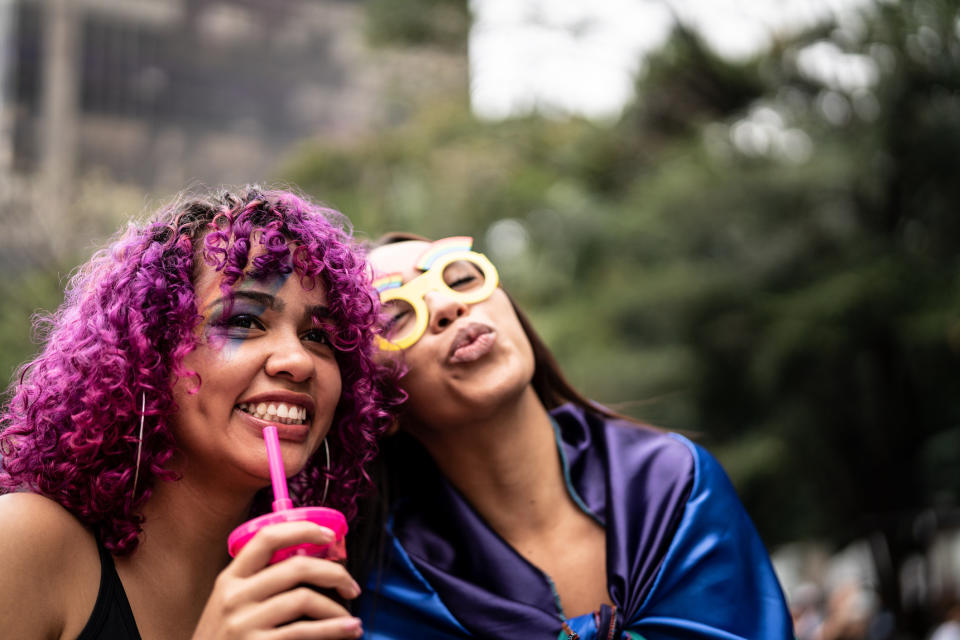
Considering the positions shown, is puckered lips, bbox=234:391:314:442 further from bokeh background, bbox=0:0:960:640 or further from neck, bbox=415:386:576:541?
bokeh background, bbox=0:0:960:640

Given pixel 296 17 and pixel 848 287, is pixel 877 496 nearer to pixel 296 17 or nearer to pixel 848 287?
pixel 848 287

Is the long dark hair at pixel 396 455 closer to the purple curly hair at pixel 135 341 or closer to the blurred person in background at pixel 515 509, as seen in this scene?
the blurred person in background at pixel 515 509

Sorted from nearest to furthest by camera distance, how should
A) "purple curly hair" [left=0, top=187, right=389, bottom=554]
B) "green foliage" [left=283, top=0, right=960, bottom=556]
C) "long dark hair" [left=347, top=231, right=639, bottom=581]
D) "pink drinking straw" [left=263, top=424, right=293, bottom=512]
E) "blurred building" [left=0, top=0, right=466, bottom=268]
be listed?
"pink drinking straw" [left=263, top=424, right=293, bottom=512] → "purple curly hair" [left=0, top=187, right=389, bottom=554] → "long dark hair" [left=347, top=231, right=639, bottom=581] → "green foliage" [left=283, top=0, right=960, bottom=556] → "blurred building" [left=0, top=0, right=466, bottom=268]

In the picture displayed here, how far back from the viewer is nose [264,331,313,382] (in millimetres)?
1985

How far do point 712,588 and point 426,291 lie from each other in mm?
1175

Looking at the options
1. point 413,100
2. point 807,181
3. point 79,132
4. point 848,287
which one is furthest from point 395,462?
point 79,132

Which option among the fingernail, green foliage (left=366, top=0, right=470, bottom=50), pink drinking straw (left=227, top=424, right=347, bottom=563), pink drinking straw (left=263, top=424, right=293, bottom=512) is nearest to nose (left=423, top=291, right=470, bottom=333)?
pink drinking straw (left=263, top=424, right=293, bottom=512)

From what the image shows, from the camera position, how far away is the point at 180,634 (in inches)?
82.2

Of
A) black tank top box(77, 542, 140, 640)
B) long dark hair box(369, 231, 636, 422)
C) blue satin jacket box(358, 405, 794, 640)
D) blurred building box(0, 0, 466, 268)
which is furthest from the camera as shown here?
blurred building box(0, 0, 466, 268)

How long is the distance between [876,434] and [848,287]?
2490 mm

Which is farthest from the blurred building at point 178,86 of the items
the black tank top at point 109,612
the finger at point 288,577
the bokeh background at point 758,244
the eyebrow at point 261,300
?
the finger at point 288,577

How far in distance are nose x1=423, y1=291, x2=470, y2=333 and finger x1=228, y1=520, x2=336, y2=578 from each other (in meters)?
1.19

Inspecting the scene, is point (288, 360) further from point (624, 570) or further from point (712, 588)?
point (712, 588)

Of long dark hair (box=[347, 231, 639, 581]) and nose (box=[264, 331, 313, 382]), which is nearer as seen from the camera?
nose (box=[264, 331, 313, 382])
